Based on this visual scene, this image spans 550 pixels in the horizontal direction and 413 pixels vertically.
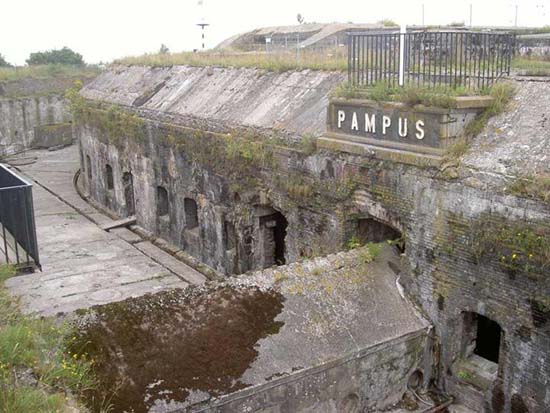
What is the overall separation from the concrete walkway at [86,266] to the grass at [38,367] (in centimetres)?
474

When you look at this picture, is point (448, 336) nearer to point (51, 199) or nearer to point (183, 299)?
point (183, 299)

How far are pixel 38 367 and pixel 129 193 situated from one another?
14009 mm

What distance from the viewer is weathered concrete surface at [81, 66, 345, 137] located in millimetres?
13422

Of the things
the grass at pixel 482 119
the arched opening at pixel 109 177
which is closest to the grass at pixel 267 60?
the arched opening at pixel 109 177

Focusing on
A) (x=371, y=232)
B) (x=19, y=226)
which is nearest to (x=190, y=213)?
(x=19, y=226)

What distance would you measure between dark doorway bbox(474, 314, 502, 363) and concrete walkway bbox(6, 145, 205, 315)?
6.56 m

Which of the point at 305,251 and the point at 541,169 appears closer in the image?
the point at 541,169

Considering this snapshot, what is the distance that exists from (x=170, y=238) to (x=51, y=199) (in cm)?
771

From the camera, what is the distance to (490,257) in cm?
886

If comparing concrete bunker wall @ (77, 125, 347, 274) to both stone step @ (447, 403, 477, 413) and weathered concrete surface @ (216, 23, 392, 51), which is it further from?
weathered concrete surface @ (216, 23, 392, 51)

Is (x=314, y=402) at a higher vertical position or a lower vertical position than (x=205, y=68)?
lower

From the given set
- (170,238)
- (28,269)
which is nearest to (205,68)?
(170,238)

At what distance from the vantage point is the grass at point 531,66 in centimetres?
1052

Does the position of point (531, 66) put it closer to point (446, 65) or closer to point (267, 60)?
point (446, 65)
